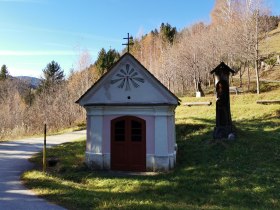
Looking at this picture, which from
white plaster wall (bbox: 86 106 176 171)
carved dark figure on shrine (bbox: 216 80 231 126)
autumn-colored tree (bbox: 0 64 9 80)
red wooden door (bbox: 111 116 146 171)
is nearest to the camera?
white plaster wall (bbox: 86 106 176 171)

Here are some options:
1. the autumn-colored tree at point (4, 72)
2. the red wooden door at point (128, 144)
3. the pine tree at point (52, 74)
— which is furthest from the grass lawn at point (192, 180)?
the autumn-colored tree at point (4, 72)

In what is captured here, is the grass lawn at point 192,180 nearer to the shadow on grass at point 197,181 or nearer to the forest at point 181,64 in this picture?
the shadow on grass at point 197,181

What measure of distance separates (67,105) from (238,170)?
3921 centimetres

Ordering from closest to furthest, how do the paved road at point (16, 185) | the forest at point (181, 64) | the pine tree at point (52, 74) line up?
the paved road at point (16, 185) < the forest at point (181, 64) < the pine tree at point (52, 74)

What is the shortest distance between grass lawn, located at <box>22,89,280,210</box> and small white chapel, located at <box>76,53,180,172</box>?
103 cm

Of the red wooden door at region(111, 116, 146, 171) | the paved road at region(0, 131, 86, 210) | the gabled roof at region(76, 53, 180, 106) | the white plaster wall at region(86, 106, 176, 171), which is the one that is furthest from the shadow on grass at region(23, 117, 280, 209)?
the gabled roof at region(76, 53, 180, 106)

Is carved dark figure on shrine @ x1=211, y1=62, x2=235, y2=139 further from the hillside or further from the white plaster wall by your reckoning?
the hillside

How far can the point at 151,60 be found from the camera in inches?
2381

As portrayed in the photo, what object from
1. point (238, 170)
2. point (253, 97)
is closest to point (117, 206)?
point (238, 170)

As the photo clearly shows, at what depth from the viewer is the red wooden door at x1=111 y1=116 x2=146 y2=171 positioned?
49.1 feet

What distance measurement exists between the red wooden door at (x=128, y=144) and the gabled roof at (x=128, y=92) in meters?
0.90

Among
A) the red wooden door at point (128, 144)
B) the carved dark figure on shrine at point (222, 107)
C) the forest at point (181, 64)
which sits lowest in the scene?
the red wooden door at point (128, 144)

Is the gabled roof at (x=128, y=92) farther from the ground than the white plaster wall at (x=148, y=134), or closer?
farther from the ground

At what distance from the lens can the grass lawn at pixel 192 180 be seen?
9.88 metres
